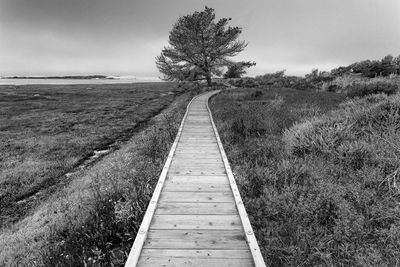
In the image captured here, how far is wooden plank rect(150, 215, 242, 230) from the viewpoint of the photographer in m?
4.17

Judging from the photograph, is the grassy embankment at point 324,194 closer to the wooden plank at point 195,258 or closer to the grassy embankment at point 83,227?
the wooden plank at point 195,258

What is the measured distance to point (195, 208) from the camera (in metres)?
4.80

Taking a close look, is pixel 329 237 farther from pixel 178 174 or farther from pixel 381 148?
pixel 381 148

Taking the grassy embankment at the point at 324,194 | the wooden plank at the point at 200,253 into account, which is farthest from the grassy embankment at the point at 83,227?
the grassy embankment at the point at 324,194

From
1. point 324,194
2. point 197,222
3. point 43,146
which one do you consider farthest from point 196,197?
point 43,146

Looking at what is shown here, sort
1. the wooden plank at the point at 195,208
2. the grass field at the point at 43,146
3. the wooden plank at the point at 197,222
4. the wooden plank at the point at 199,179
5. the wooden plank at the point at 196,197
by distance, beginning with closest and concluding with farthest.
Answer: the wooden plank at the point at 197,222 < the wooden plank at the point at 195,208 < the wooden plank at the point at 196,197 < the wooden plank at the point at 199,179 < the grass field at the point at 43,146

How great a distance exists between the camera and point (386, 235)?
13.2 feet

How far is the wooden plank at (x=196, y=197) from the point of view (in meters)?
5.11

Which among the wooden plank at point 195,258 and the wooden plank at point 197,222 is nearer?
the wooden plank at point 195,258

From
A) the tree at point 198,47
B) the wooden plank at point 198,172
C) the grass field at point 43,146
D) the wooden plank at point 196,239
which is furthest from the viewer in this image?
the tree at point 198,47

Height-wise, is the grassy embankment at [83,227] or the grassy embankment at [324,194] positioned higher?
the grassy embankment at [324,194]

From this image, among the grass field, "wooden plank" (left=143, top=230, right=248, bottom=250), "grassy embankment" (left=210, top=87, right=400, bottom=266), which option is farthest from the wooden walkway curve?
the grass field

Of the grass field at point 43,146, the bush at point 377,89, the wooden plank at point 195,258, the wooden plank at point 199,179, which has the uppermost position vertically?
the bush at point 377,89

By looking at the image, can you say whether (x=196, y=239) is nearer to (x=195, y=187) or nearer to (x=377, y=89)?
(x=195, y=187)
